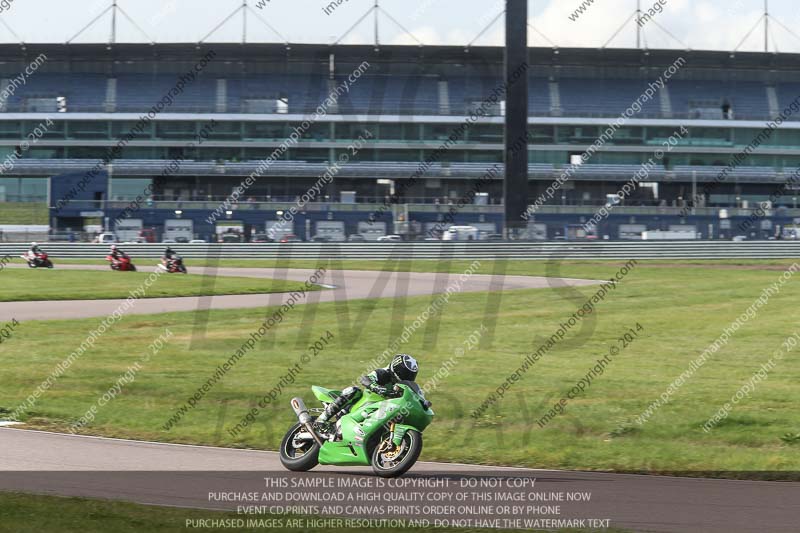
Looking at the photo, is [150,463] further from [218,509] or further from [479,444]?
[479,444]

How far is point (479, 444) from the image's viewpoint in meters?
12.2

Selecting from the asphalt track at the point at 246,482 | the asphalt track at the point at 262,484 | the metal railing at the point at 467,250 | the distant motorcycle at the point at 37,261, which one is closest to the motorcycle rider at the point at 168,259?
the distant motorcycle at the point at 37,261

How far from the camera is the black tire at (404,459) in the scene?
9.14 metres

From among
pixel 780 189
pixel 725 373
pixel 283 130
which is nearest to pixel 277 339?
pixel 725 373

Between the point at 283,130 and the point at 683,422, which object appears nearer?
the point at 683,422

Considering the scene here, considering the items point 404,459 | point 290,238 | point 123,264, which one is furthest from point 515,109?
point 404,459

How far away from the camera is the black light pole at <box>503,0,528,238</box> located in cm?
4984

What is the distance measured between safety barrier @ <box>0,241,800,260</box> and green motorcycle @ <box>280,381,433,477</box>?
122 feet

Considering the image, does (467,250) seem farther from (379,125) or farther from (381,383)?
(381,383)

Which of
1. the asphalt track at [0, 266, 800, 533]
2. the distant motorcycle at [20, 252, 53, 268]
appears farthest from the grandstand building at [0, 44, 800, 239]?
the asphalt track at [0, 266, 800, 533]

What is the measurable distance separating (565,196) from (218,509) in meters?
72.5

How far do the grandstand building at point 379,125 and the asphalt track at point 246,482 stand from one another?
62.6 meters

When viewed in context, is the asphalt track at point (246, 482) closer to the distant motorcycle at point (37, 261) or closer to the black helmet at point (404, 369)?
the black helmet at point (404, 369)

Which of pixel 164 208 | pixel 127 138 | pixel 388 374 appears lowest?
pixel 388 374
